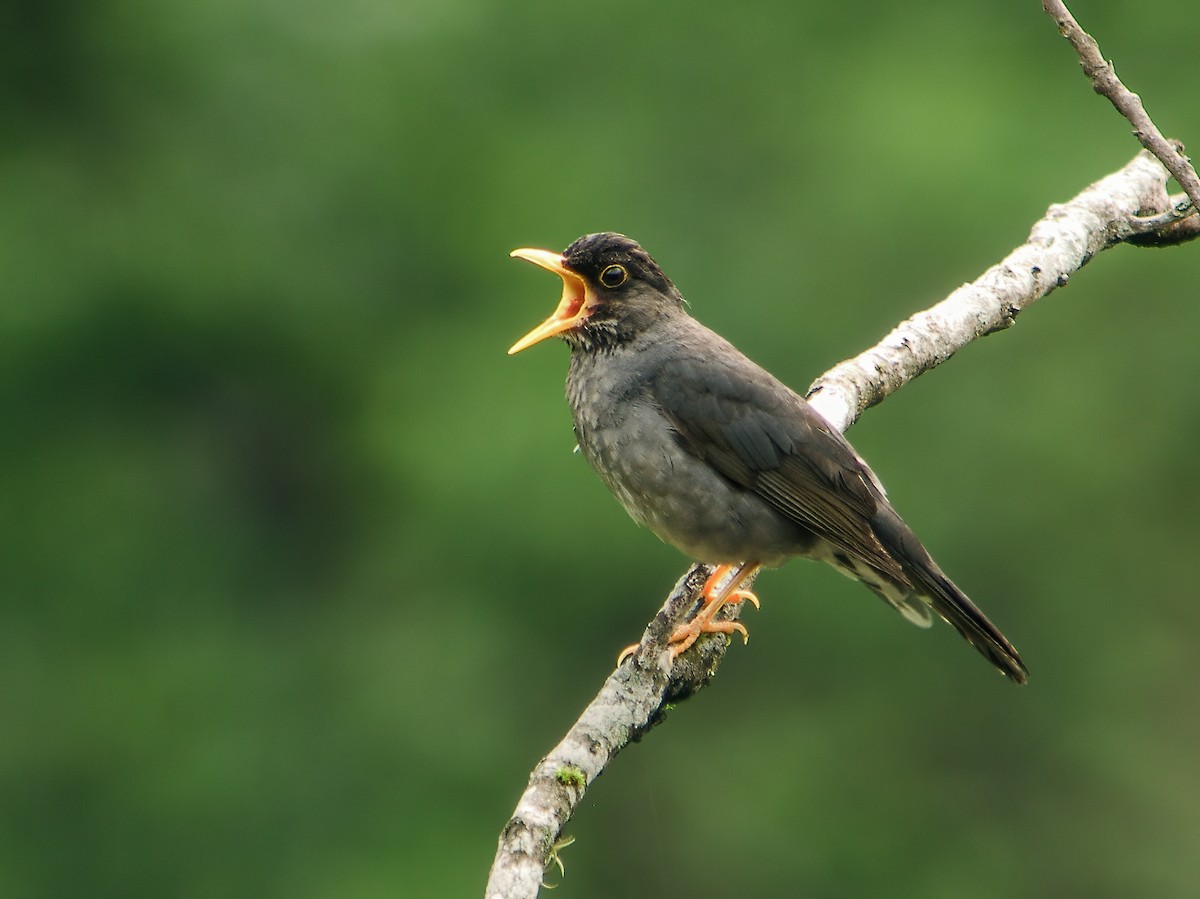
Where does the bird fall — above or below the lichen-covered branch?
below

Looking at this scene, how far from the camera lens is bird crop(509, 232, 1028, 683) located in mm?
5840

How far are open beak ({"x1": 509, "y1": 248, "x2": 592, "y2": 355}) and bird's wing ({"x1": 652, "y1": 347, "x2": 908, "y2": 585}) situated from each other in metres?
0.49

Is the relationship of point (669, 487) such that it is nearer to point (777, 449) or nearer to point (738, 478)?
point (738, 478)

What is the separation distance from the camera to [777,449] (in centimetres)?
594

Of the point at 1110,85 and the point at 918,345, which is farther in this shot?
the point at 918,345

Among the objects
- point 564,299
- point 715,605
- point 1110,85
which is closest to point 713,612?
point 715,605

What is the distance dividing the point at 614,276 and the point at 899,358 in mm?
1156

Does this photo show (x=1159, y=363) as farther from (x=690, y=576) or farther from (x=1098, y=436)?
(x=690, y=576)

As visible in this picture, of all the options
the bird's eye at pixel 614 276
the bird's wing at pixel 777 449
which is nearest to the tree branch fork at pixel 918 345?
the bird's wing at pixel 777 449

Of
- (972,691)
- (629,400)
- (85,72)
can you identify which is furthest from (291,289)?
(629,400)

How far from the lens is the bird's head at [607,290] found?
6320 mm

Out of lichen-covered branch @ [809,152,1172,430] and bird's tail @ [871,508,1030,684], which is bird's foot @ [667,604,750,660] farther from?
lichen-covered branch @ [809,152,1172,430]

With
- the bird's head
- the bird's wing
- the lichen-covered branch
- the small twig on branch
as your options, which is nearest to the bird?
the bird's wing

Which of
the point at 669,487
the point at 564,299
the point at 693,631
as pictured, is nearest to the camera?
the point at 693,631
